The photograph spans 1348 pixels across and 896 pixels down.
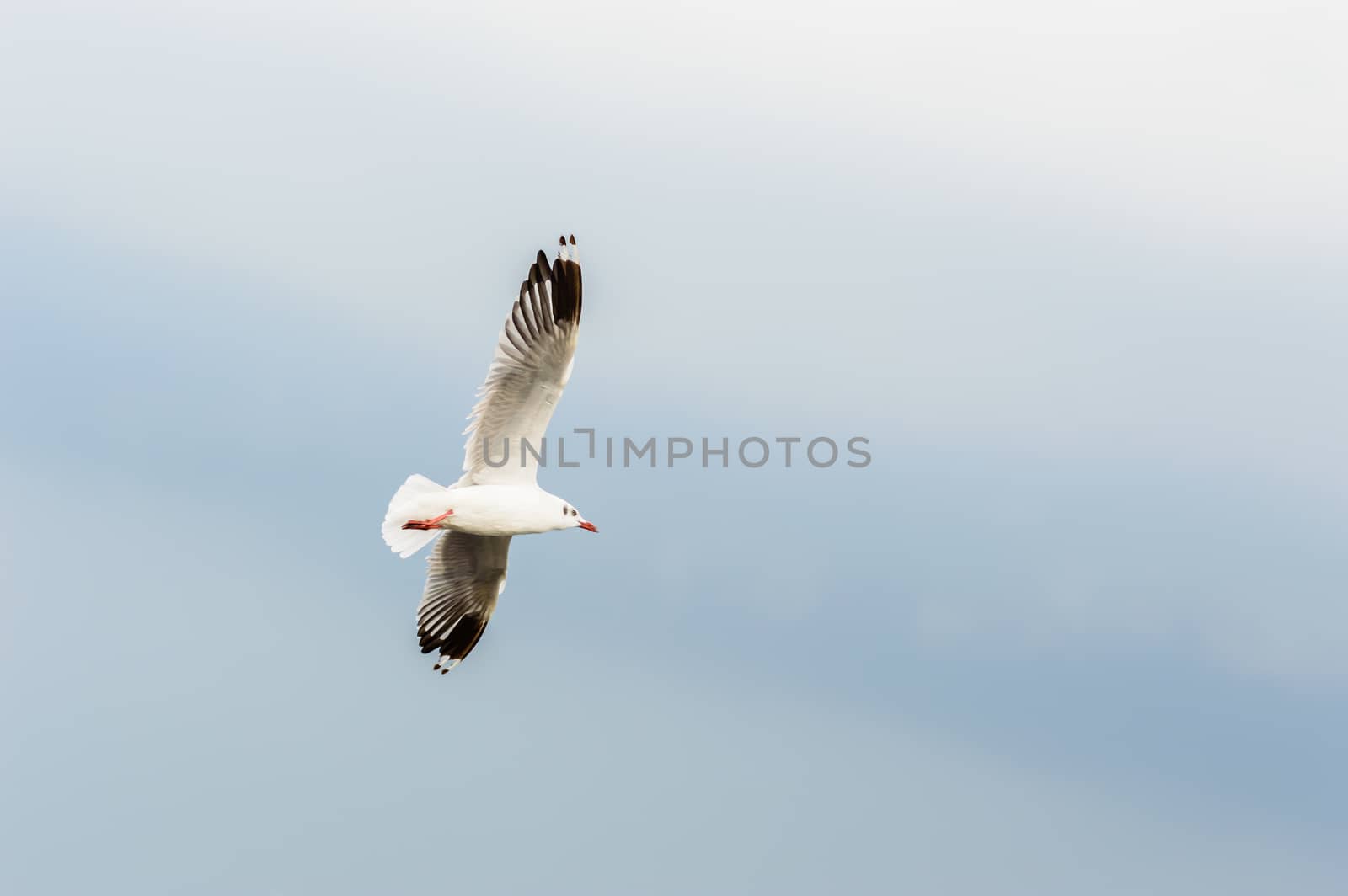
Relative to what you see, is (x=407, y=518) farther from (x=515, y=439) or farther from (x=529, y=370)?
(x=529, y=370)

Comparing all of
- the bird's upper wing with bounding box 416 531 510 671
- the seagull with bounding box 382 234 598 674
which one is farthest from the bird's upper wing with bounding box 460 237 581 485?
the bird's upper wing with bounding box 416 531 510 671

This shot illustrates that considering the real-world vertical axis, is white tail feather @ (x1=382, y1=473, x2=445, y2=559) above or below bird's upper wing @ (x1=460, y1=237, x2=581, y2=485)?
below

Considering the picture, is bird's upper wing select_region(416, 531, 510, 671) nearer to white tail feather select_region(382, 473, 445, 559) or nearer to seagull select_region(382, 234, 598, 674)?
seagull select_region(382, 234, 598, 674)

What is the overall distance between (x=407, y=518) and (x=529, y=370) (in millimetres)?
1819

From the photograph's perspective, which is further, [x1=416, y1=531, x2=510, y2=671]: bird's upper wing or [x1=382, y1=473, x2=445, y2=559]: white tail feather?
[x1=416, y1=531, x2=510, y2=671]: bird's upper wing

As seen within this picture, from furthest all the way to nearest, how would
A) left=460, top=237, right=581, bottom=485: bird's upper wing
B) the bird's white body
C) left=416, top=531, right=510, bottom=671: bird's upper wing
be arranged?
1. left=416, top=531, right=510, bottom=671: bird's upper wing
2. the bird's white body
3. left=460, top=237, right=581, bottom=485: bird's upper wing

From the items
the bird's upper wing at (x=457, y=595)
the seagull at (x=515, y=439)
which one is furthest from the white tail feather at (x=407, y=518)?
the bird's upper wing at (x=457, y=595)

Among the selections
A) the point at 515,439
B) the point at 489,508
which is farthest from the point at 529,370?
the point at 489,508

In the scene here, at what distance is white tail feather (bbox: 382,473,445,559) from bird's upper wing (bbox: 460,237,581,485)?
50cm

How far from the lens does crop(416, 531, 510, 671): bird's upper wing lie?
16.1 metres

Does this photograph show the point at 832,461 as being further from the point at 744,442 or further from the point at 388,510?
the point at 388,510

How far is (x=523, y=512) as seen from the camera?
581 inches

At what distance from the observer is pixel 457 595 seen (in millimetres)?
16375

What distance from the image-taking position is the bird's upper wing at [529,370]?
14.1 m
